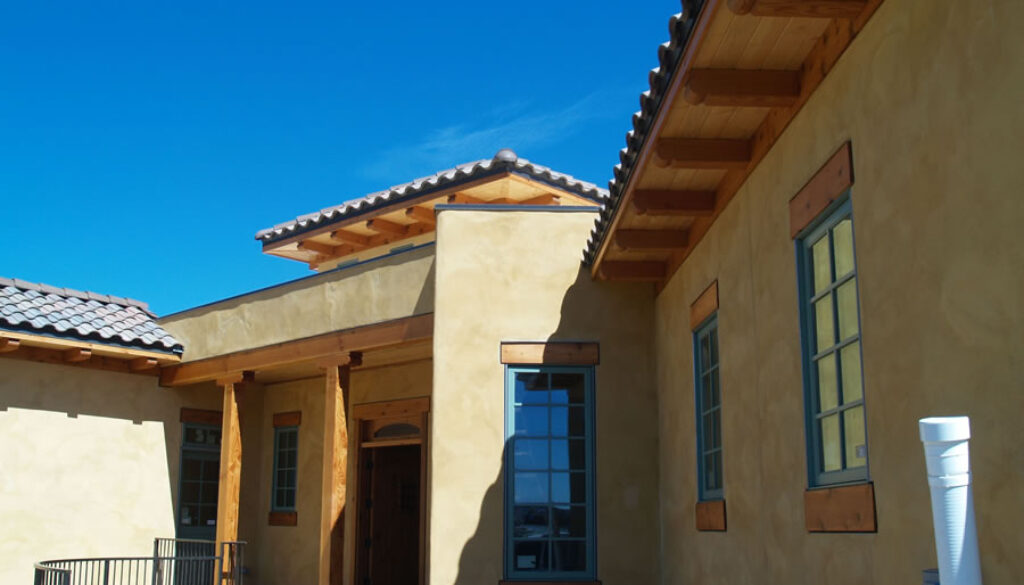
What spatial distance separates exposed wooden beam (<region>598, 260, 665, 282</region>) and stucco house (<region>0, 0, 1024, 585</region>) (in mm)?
37

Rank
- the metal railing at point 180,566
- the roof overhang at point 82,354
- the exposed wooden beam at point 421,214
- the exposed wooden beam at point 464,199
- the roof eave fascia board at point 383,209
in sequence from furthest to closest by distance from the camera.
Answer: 1. the exposed wooden beam at point 421,214
2. the exposed wooden beam at point 464,199
3. the roof eave fascia board at point 383,209
4. the roof overhang at point 82,354
5. the metal railing at point 180,566

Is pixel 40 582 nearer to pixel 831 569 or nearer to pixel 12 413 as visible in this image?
pixel 12 413

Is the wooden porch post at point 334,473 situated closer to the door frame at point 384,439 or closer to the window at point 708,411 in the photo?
the door frame at point 384,439

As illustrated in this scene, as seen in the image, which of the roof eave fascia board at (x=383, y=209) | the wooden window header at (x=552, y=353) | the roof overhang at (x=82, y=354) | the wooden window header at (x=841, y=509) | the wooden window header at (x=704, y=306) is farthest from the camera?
the roof eave fascia board at (x=383, y=209)

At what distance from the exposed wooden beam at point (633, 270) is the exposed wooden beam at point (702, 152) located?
3.16 metres

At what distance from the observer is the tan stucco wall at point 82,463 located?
13.6 metres

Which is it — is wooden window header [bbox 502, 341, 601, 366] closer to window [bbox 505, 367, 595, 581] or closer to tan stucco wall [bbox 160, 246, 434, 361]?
window [bbox 505, 367, 595, 581]

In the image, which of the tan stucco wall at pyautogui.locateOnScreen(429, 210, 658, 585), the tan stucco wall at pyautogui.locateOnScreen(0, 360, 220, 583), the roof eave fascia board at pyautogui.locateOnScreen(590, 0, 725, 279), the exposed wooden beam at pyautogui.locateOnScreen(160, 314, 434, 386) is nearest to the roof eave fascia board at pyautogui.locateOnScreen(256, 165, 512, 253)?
the exposed wooden beam at pyautogui.locateOnScreen(160, 314, 434, 386)

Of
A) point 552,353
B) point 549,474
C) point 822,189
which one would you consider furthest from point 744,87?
point 549,474

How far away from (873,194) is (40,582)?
8851 mm

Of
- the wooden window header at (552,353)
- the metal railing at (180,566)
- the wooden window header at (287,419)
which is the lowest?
the metal railing at (180,566)

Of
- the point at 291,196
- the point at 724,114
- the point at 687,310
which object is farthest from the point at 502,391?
the point at 291,196

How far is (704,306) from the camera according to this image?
8.41 meters

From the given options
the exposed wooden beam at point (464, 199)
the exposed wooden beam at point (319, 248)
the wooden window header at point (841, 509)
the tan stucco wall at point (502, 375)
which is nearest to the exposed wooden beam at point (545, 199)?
the exposed wooden beam at point (464, 199)
